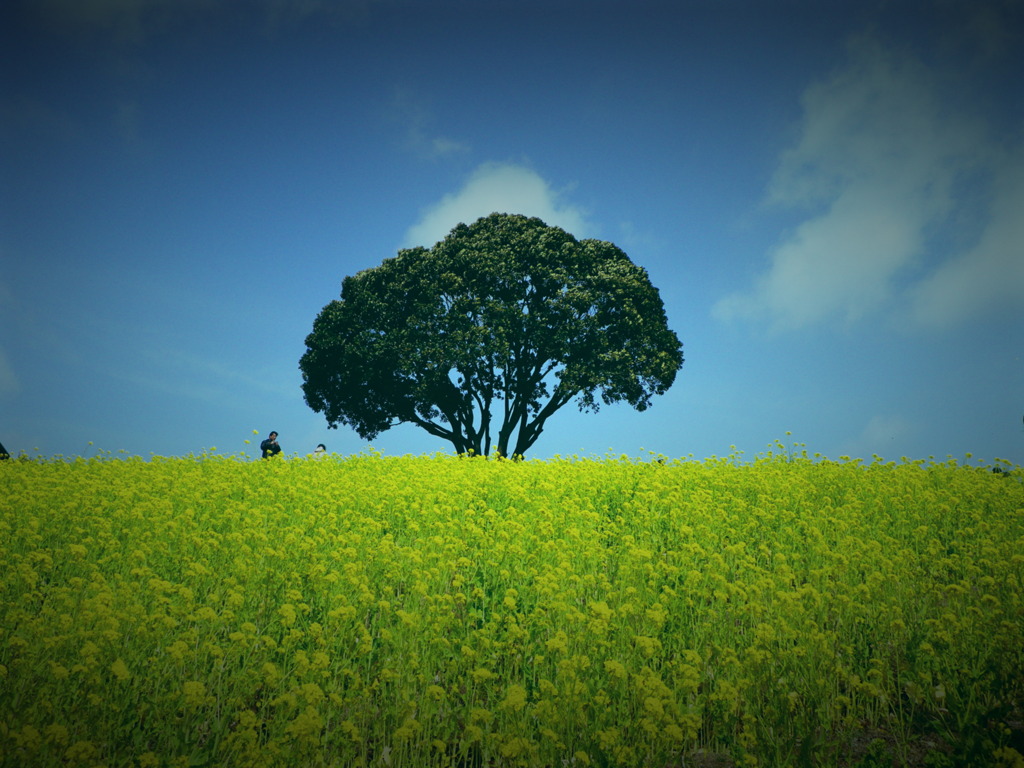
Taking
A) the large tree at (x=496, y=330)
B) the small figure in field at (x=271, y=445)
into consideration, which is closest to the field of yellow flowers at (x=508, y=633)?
the small figure in field at (x=271, y=445)

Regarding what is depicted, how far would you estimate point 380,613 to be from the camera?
242 inches

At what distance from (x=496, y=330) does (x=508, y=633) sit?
22436 millimetres

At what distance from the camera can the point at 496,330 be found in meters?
27.3

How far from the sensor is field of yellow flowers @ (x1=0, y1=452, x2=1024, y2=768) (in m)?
4.34

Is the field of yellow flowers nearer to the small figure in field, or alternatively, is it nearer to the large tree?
the small figure in field

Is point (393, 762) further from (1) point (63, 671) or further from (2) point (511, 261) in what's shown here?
(2) point (511, 261)

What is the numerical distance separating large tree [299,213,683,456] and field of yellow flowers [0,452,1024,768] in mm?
17019

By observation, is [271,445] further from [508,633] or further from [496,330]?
[508,633]

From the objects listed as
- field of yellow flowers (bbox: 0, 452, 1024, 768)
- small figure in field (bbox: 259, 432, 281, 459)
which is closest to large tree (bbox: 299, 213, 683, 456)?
small figure in field (bbox: 259, 432, 281, 459)

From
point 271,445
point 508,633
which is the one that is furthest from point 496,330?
point 508,633

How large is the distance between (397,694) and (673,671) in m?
2.35

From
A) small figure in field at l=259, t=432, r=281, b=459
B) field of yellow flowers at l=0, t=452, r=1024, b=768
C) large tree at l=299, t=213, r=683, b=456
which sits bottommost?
field of yellow flowers at l=0, t=452, r=1024, b=768

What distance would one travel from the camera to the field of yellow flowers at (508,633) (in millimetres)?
4336

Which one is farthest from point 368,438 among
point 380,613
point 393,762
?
point 393,762
